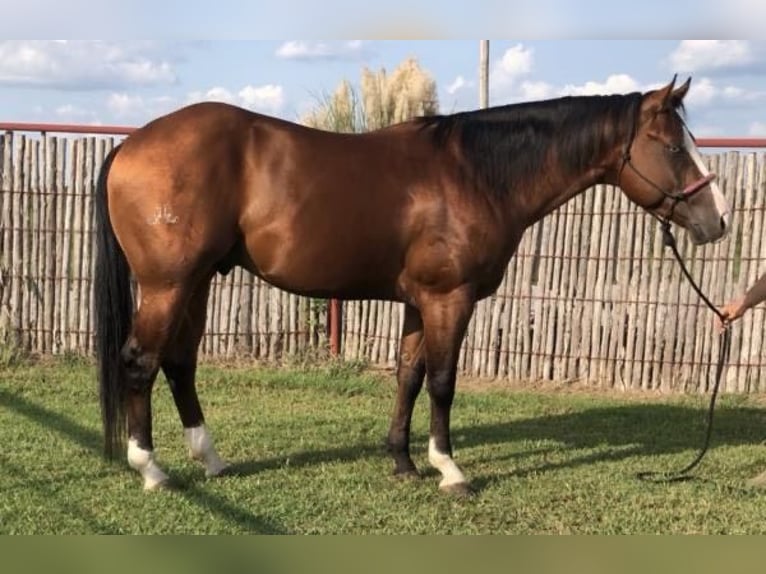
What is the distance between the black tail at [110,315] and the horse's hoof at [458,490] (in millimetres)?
1689

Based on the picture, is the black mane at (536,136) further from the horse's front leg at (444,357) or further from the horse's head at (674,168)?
the horse's front leg at (444,357)

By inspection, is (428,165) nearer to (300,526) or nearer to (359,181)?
(359,181)

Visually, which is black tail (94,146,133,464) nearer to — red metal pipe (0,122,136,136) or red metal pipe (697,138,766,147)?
red metal pipe (0,122,136,136)

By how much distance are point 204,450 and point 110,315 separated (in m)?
0.86

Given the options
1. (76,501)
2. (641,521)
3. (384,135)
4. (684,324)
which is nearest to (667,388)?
(684,324)

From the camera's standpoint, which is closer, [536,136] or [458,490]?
[458,490]

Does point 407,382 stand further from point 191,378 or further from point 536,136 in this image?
point 536,136

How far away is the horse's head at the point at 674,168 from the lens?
400 centimetres

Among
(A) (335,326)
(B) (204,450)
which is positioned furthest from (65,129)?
(B) (204,450)

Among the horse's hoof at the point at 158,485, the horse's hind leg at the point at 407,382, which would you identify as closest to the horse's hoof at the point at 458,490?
the horse's hind leg at the point at 407,382

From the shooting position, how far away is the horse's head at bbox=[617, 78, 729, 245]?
157 inches

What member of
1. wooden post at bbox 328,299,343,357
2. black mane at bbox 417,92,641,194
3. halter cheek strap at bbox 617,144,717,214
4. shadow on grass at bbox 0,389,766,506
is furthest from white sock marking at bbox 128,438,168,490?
wooden post at bbox 328,299,343,357

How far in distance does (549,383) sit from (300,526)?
13.5 feet

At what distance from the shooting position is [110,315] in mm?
4203
